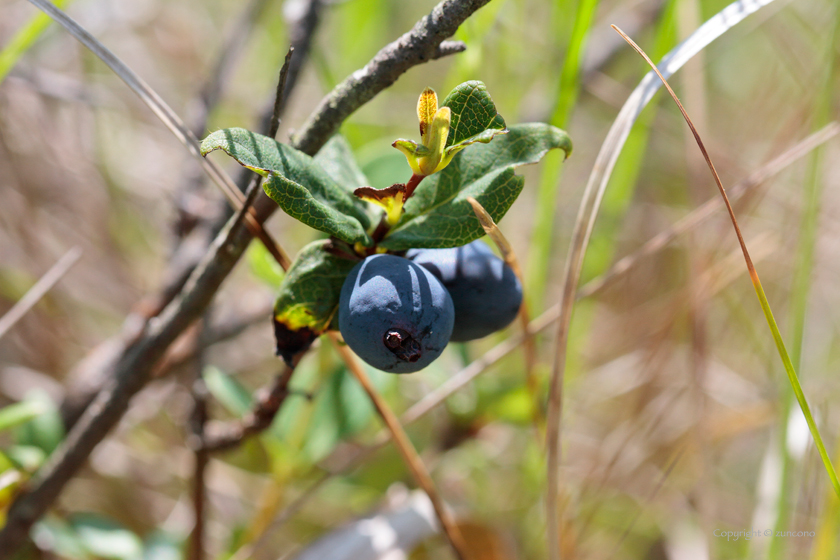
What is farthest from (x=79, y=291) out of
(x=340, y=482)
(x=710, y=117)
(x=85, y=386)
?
(x=710, y=117)

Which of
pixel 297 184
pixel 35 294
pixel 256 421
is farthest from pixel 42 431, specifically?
pixel 297 184

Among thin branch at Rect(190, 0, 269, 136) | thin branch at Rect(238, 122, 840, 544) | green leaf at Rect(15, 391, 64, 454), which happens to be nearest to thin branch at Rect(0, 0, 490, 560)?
green leaf at Rect(15, 391, 64, 454)

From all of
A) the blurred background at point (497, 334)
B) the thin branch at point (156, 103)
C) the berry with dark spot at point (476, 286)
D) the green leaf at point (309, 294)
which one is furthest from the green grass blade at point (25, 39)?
the berry with dark spot at point (476, 286)

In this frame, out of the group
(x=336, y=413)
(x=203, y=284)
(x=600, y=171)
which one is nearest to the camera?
(x=203, y=284)

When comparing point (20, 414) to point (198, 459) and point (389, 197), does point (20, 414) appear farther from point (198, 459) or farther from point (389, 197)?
point (389, 197)

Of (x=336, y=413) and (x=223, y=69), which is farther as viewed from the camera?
(x=223, y=69)

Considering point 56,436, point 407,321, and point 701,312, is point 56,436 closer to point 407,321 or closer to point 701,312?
point 407,321
